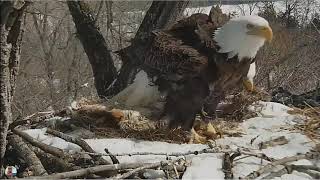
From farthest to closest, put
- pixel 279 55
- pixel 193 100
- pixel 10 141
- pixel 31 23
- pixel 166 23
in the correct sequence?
pixel 31 23 → pixel 279 55 → pixel 166 23 → pixel 193 100 → pixel 10 141

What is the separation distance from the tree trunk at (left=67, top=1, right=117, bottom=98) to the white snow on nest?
2270mm

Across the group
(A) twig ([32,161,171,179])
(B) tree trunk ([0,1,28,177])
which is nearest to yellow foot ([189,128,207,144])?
(A) twig ([32,161,171,179])

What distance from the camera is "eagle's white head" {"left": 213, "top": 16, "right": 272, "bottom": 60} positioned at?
3176 mm

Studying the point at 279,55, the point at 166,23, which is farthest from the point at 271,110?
the point at 279,55

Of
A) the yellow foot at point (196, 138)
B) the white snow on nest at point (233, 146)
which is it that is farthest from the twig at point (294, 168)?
the yellow foot at point (196, 138)

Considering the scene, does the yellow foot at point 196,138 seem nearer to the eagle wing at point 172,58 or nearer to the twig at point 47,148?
the eagle wing at point 172,58

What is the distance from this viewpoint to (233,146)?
3.10 metres

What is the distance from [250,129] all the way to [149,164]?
120 centimetres

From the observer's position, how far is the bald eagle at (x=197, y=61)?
3.21 metres

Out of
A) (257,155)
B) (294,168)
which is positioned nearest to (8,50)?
(257,155)

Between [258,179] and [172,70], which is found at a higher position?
[172,70]

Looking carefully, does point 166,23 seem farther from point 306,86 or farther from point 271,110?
point 306,86

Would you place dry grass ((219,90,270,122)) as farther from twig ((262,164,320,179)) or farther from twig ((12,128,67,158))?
twig ((12,128,67,158))

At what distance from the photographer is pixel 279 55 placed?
851 centimetres
